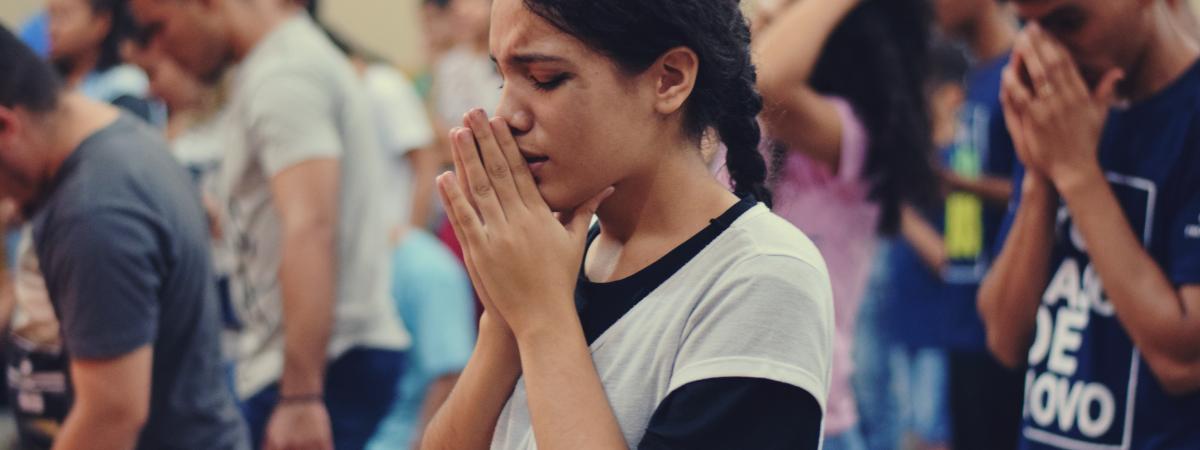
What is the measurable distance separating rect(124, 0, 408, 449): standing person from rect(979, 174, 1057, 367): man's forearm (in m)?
1.57

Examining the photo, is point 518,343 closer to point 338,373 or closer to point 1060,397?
point 1060,397

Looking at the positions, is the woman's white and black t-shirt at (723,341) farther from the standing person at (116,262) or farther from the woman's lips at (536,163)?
the standing person at (116,262)

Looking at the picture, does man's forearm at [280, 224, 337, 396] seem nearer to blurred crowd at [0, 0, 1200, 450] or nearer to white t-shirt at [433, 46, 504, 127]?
blurred crowd at [0, 0, 1200, 450]

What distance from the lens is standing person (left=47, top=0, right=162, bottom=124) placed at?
5.40 m

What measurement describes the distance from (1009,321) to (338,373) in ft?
5.78

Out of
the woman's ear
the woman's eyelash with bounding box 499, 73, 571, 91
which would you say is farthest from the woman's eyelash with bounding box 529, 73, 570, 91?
the woman's ear

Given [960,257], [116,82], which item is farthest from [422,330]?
[116,82]

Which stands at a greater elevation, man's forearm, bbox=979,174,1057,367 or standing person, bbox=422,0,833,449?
standing person, bbox=422,0,833,449

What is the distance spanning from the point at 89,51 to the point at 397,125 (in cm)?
137

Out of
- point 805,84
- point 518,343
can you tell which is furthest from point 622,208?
point 805,84

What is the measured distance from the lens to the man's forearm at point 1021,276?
221 centimetres

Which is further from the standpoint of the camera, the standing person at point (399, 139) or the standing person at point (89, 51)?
the standing person at point (89, 51)

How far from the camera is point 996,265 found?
7.73ft

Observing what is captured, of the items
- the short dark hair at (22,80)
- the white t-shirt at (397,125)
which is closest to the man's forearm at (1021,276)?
the short dark hair at (22,80)
